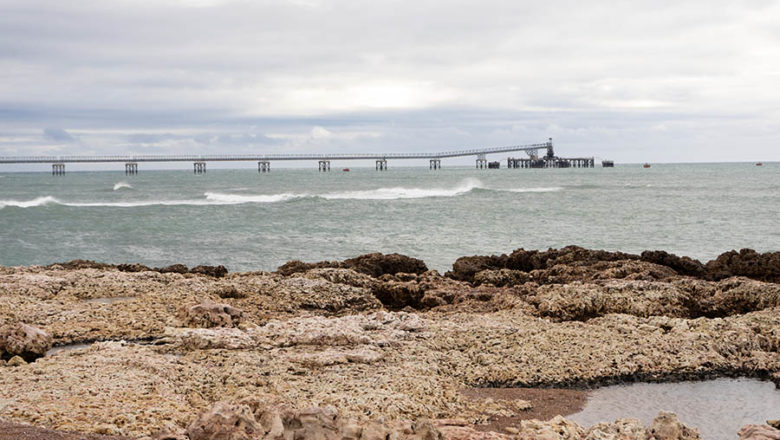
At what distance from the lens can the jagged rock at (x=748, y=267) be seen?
1192 centimetres

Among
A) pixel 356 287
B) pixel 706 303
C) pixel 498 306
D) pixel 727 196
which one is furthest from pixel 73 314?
pixel 727 196

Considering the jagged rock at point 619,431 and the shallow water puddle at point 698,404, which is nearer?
the jagged rock at point 619,431

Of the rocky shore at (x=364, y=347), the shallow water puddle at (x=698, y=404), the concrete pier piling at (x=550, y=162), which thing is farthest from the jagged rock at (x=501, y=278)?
the concrete pier piling at (x=550, y=162)

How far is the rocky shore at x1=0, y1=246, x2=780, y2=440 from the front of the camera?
508 centimetres

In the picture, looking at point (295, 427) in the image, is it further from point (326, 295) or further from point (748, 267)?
point (748, 267)

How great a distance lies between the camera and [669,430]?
15.1 feet

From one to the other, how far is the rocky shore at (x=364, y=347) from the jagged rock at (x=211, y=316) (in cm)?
2

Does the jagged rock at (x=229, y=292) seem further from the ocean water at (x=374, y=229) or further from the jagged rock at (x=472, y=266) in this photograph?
the ocean water at (x=374, y=229)

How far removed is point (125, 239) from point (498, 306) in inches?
822

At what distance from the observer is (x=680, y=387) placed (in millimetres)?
6840

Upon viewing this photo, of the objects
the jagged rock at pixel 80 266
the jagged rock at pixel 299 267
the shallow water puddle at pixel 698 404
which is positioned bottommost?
the shallow water puddle at pixel 698 404

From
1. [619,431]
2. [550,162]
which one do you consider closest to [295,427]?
[619,431]

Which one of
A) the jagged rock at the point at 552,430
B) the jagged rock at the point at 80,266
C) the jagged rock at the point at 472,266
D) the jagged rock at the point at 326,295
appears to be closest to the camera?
the jagged rock at the point at 552,430

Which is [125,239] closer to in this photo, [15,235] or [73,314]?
[15,235]
